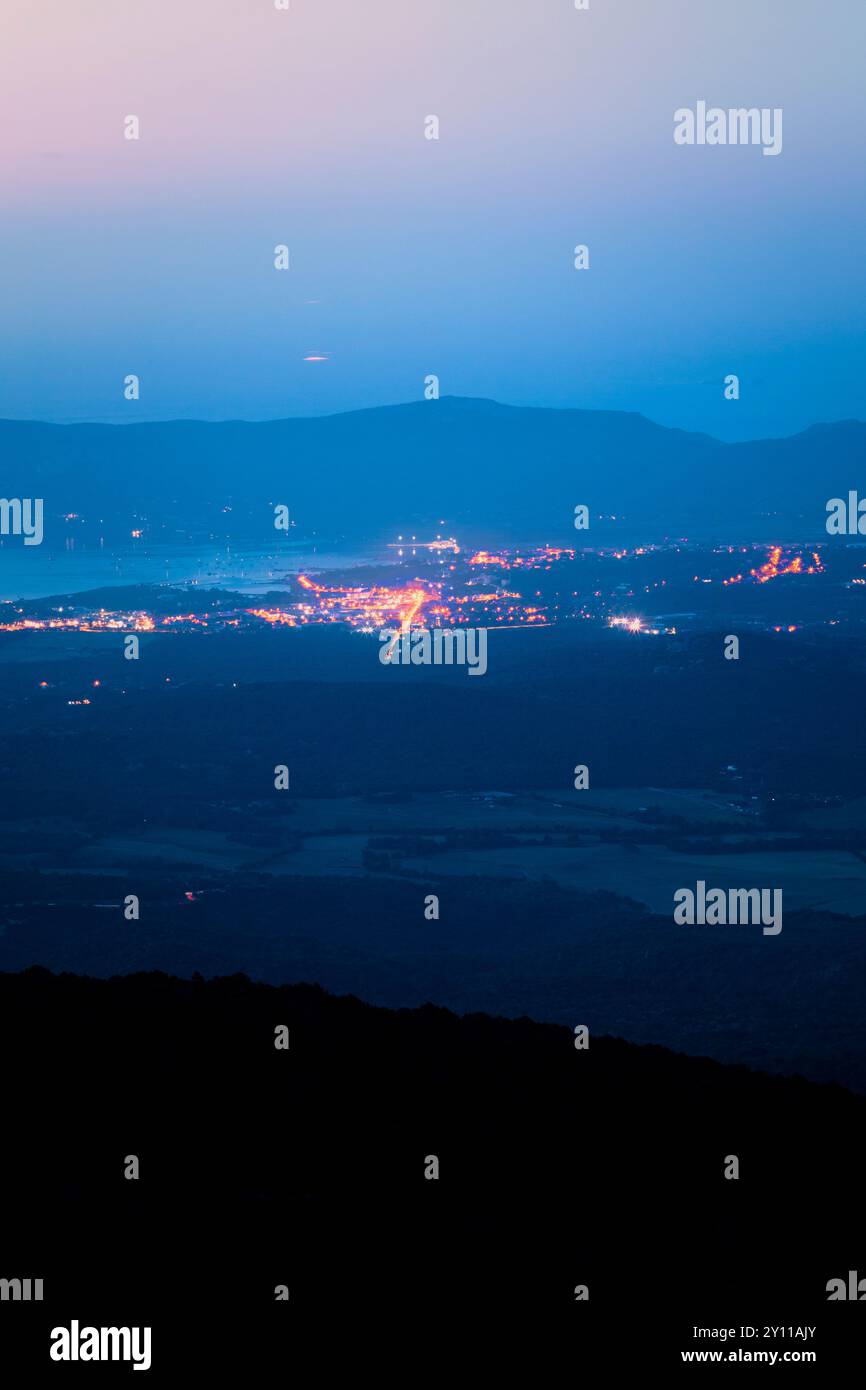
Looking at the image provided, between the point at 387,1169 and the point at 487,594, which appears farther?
the point at 487,594

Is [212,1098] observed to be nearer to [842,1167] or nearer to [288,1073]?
[288,1073]

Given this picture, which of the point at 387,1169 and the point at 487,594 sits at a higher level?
the point at 487,594

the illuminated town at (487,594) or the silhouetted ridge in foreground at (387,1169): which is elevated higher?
the illuminated town at (487,594)

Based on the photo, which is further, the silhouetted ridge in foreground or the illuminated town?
the illuminated town

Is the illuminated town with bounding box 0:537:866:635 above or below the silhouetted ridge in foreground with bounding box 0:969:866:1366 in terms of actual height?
above
